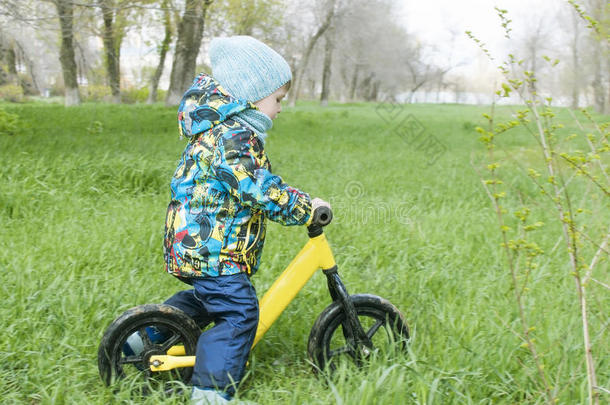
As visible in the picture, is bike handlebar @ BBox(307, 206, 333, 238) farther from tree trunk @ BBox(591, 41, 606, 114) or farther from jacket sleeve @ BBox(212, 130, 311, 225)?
tree trunk @ BBox(591, 41, 606, 114)

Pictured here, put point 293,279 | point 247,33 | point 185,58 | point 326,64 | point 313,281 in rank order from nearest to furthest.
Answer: point 293,279
point 313,281
point 185,58
point 247,33
point 326,64

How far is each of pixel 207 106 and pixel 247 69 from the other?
19 centimetres

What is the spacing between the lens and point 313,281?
9.73 ft

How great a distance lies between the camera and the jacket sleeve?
1839 mm

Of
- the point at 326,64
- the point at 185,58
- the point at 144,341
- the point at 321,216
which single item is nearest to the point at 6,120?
the point at 144,341

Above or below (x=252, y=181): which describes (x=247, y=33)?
above

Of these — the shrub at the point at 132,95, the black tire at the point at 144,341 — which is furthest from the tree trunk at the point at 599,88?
the shrub at the point at 132,95

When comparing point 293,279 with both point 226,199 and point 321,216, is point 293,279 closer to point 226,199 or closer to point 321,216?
point 321,216

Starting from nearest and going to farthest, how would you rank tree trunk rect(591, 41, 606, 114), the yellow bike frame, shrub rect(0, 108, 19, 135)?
the yellow bike frame < tree trunk rect(591, 41, 606, 114) < shrub rect(0, 108, 19, 135)

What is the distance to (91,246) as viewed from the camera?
3191 millimetres

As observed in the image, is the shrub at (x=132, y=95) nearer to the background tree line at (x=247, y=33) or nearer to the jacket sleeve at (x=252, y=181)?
the background tree line at (x=247, y=33)

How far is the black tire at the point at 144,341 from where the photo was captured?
1.98 metres

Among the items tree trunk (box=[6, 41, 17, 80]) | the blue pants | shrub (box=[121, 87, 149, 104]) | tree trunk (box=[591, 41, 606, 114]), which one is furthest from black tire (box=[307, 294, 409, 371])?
shrub (box=[121, 87, 149, 104])

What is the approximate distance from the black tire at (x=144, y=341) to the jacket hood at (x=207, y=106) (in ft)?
2.24
